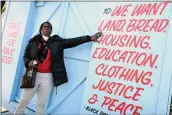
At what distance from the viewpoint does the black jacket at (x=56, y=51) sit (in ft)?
13.8

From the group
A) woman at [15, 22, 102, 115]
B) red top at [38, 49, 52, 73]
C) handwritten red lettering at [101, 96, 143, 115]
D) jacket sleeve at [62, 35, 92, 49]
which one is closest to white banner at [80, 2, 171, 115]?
handwritten red lettering at [101, 96, 143, 115]

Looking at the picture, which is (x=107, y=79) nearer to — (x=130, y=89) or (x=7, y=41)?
(x=130, y=89)

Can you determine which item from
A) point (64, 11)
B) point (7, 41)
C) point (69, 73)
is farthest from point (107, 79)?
point (7, 41)

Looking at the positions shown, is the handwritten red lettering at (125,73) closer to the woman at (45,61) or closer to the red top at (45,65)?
the woman at (45,61)

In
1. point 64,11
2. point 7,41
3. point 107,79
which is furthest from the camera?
point 7,41

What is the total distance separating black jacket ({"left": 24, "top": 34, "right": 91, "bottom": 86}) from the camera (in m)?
4.21

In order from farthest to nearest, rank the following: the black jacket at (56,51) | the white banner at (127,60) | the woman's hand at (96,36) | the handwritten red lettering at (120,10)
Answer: the black jacket at (56,51) < the woman's hand at (96,36) < the handwritten red lettering at (120,10) < the white banner at (127,60)

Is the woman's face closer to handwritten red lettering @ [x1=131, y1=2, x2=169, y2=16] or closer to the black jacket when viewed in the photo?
the black jacket

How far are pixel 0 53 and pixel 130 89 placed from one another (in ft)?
12.7

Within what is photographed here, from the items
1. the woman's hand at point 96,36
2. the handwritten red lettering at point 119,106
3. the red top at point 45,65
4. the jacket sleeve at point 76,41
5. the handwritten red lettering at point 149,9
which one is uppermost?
the handwritten red lettering at point 149,9

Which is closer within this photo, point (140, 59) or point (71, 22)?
point (140, 59)

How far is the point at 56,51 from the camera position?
4238 mm

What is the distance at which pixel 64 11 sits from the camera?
16.3 ft

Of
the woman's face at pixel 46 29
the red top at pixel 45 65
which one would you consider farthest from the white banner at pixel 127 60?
the woman's face at pixel 46 29
